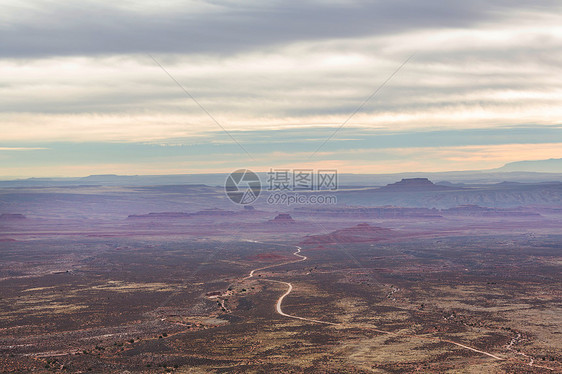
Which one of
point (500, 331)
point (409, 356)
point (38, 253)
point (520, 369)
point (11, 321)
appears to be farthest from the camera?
point (38, 253)

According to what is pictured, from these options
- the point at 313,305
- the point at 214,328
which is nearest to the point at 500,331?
the point at 313,305

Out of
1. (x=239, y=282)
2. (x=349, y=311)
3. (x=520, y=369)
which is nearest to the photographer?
(x=520, y=369)

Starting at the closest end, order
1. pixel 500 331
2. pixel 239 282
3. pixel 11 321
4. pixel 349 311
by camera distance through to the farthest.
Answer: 1. pixel 500 331
2. pixel 11 321
3. pixel 349 311
4. pixel 239 282

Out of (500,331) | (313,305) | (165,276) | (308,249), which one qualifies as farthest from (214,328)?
(308,249)

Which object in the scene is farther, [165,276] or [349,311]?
[165,276]

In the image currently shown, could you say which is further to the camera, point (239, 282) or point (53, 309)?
point (239, 282)

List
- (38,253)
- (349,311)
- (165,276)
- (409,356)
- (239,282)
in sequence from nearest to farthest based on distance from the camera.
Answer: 1. (409,356)
2. (349,311)
3. (239,282)
4. (165,276)
5. (38,253)

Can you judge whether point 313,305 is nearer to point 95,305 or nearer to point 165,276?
point 95,305

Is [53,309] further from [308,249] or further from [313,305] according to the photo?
[308,249]

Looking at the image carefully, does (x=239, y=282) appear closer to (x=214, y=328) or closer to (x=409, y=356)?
(x=214, y=328)
